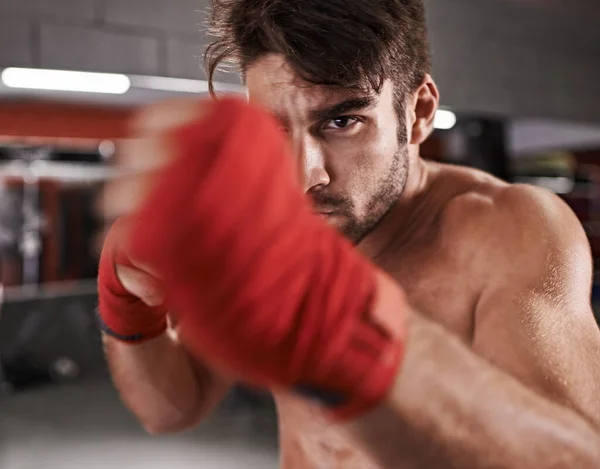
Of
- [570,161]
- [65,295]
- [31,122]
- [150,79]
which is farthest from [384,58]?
[570,161]

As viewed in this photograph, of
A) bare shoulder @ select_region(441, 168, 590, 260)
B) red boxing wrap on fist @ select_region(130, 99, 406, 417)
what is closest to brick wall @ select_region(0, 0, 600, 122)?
bare shoulder @ select_region(441, 168, 590, 260)

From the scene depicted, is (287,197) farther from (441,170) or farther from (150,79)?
(150,79)

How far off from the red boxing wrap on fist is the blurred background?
8.52 ft

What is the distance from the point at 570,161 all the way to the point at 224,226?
9.16 m

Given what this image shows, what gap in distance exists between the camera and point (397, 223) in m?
1.07

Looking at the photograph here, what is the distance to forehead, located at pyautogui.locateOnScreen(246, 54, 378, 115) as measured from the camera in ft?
2.85

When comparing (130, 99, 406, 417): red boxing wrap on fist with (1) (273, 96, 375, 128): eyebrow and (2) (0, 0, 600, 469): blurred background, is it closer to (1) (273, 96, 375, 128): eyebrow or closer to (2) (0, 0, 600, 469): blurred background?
(1) (273, 96, 375, 128): eyebrow

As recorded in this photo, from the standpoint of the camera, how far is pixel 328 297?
1.46ft

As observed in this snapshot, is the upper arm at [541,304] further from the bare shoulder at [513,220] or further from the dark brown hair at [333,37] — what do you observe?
the dark brown hair at [333,37]

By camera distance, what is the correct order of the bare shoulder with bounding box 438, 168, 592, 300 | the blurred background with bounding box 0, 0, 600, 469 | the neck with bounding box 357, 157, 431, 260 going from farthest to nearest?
the blurred background with bounding box 0, 0, 600, 469, the neck with bounding box 357, 157, 431, 260, the bare shoulder with bounding box 438, 168, 592, 300

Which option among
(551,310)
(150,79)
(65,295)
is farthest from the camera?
(65,295)

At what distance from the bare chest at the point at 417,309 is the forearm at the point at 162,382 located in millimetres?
204

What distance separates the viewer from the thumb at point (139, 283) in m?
0.91

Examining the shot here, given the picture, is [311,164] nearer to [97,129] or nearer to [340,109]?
[340,109]
